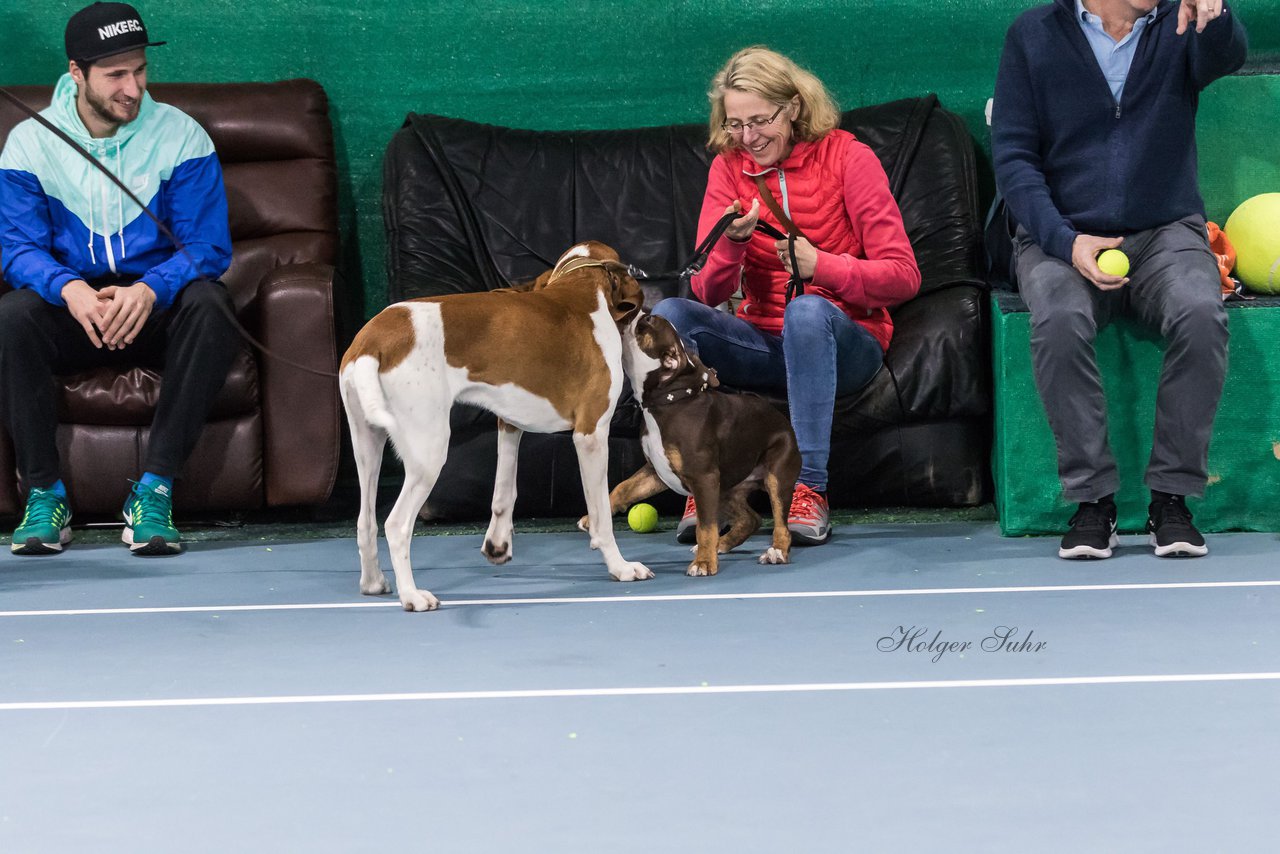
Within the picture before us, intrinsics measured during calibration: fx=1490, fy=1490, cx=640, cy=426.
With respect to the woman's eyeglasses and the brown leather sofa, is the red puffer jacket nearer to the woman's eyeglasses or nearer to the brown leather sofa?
the woman's eyeglasses

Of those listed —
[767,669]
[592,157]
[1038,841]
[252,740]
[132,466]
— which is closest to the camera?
[1038,841]

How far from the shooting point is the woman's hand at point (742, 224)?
3473 mm

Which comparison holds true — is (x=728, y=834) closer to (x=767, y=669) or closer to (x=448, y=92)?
(x=767, y=669)

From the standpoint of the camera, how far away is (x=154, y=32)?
482 centimetres

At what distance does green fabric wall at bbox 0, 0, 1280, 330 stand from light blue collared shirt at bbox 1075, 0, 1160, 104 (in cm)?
117

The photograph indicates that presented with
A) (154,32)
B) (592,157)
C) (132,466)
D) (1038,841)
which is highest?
(154,32)

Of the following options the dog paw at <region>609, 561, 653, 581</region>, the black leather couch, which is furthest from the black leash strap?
the dog paw at <region>609, 561, 653, 581</region>

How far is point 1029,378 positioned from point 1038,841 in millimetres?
2055

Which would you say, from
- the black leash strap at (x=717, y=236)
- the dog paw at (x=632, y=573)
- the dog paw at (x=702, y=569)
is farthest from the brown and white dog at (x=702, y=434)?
the black leash strap at (x=717, y=236)

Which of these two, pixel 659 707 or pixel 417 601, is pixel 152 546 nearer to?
pixel 417 601

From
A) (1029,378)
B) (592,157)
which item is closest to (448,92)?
(592,157)

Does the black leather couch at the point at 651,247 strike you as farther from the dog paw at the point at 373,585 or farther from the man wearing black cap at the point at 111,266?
the dog paw at the point at 373,585

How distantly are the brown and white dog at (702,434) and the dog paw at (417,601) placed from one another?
1.97 feet

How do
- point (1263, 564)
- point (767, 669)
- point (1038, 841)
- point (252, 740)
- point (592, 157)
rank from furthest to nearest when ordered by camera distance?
point (592, 157), point (1263, 564), point (767, 669), point (252, 740), point (1038, 841)
